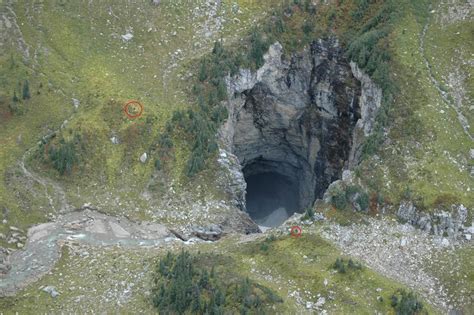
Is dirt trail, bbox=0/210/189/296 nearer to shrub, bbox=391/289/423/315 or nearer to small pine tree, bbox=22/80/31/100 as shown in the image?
small pine tree, bbox=22/80/31/100

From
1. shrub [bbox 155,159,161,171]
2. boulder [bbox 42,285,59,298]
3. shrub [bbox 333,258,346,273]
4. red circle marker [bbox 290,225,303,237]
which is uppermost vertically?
shrub [bbox 155,159,161,171]

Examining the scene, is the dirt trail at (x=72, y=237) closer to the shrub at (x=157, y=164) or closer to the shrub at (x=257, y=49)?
the shrub at (x=157, y=164)

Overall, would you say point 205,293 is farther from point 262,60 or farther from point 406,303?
point 262,60

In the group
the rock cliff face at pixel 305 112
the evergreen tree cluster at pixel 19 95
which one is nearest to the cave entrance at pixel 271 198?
the rock cliff face at pixel 305 112

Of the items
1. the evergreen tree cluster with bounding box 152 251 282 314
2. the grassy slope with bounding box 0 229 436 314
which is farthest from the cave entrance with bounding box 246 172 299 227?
the evergreen tree cluster with bounding box 152 251 282 314

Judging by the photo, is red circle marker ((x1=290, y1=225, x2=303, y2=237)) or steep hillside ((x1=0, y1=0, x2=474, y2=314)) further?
red circle marker ((x1=290, y1=225, x2=303, y2=237))
